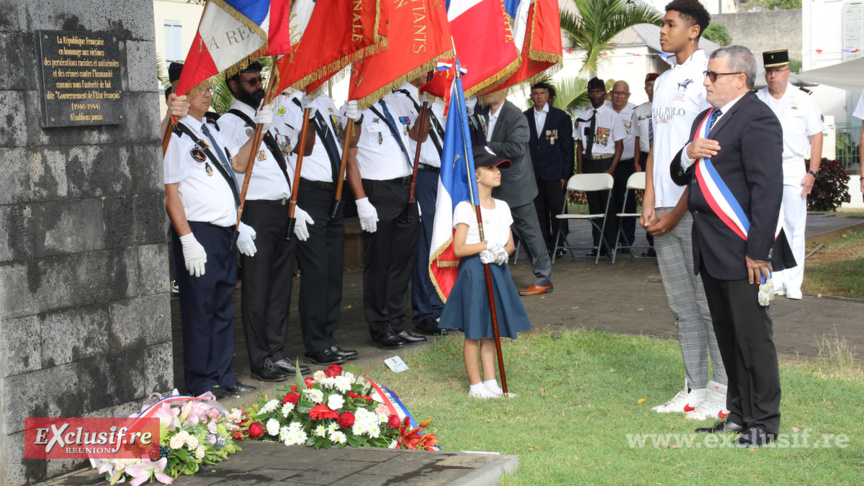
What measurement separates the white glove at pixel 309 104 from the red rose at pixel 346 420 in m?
2.73

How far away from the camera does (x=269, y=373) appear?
6.36 meters

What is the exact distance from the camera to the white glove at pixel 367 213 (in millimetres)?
7133

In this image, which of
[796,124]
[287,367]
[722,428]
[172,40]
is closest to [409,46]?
[287,367]

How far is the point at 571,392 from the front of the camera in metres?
6.12

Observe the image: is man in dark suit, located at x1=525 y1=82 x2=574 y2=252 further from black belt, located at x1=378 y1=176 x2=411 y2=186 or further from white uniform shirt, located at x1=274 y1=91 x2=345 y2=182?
white uniform shirt, located at x1=274 y1=91 x2=345 y2=182

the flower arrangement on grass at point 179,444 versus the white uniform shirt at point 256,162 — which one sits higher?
the white uniform shirt at point 256,162

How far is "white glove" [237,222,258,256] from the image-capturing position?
614cm

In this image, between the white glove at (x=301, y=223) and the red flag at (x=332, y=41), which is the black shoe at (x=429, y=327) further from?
the red flag at (x=332, y=41)

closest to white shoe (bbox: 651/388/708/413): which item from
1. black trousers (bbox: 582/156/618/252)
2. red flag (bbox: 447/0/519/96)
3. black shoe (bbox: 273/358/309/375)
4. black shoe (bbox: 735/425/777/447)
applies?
black shoe (bbox: 735/425/777/447)

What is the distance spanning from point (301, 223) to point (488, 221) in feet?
4.53

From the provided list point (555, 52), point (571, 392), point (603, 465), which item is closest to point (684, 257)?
point (571, 392)

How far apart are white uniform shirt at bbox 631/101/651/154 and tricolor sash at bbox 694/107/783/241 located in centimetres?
Result: 666

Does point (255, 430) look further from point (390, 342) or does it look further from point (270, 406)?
point (390, 342)

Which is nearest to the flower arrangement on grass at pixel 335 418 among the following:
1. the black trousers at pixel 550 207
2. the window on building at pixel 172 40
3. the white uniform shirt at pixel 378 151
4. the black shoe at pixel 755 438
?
the black shoe at pixel 755 438
